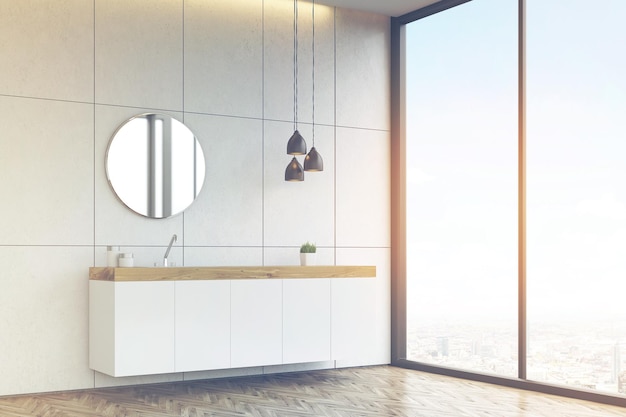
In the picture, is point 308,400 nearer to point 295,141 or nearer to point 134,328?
point 134,328

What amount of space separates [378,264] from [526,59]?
2.17 meters

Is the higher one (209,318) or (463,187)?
(463,187)

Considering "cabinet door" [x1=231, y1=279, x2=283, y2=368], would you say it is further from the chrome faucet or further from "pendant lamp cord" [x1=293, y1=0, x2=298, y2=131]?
"pendant lamp cord" [x1=293, y1=0, x2=298, y2=131]

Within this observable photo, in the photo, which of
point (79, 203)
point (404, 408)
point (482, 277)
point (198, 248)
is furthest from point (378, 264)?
point (79, 203)

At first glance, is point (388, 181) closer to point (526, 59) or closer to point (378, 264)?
point (378, 264)

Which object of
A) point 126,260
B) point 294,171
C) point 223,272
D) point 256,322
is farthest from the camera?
point 294,171

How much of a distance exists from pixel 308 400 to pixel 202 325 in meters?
0.90

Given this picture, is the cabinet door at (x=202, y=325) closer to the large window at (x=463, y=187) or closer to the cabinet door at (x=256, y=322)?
the cabinet door at (x=256, y=322)

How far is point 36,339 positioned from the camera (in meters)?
5.39

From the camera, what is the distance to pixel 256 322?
5707 mm

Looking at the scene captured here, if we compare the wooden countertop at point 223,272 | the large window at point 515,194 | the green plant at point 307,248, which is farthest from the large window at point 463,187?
the green plant at point 307,248

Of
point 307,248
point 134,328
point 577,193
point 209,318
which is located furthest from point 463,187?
point 134,328

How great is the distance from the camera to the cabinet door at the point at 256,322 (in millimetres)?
5621

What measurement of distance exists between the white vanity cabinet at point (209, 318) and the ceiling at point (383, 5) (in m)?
2.26
